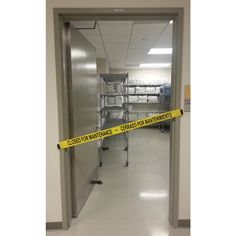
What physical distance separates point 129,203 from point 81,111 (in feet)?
4.68

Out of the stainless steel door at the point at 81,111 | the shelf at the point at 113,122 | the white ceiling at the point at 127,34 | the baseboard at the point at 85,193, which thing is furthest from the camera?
the shelf at the point at 113,122

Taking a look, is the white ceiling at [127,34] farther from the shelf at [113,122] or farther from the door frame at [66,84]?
the shelf at [113,122]

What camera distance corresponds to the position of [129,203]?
2965 mm

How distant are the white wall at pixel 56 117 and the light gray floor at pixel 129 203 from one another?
31 cm

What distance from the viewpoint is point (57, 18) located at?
83.2 inches

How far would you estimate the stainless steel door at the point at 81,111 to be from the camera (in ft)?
8.19

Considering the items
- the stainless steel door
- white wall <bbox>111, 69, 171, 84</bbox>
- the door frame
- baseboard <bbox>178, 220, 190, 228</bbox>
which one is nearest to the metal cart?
the stainless steel door

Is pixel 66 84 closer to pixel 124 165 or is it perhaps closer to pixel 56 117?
pixel 56 117

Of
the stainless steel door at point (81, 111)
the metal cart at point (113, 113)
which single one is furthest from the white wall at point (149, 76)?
the stainless steel door at point (81, 111)

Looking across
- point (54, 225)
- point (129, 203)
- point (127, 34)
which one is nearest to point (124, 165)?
point (129, 203)

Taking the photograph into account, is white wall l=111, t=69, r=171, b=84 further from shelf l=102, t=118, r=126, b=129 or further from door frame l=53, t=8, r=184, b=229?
door frame l=53, t=8, r=184, b=229
